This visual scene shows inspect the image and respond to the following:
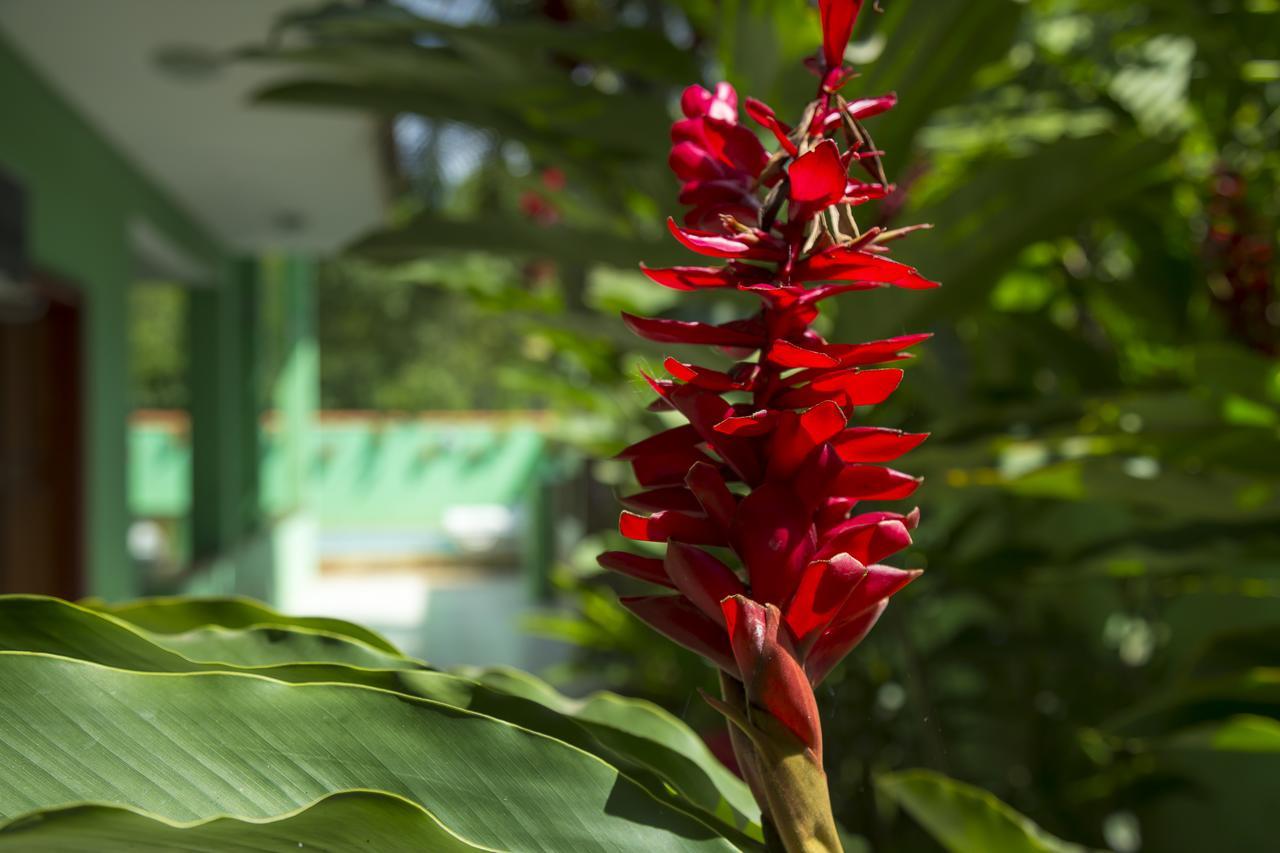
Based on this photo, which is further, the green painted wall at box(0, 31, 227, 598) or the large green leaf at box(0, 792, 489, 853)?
the green painted wall at box(0, 31, 227, 598)

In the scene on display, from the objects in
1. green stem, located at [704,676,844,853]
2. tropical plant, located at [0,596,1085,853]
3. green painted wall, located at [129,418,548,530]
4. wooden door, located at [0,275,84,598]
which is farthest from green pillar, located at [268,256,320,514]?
green stem, located at [704,676,844,853]

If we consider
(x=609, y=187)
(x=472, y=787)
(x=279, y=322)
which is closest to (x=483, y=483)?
(x=279, y=322)

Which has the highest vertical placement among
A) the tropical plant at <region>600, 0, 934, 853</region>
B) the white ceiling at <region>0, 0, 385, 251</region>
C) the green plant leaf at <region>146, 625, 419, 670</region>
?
the white ceiling at <region>0, 0, 385, 251</region>

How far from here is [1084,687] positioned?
1.39m

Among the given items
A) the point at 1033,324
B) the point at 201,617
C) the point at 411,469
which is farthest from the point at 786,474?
the point at 411,469

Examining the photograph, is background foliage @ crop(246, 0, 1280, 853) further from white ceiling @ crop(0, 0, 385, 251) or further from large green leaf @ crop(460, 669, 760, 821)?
white ceiling @ crop(0, 0, 385, 251)

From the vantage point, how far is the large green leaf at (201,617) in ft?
1.49

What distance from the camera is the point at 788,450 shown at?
30 cm

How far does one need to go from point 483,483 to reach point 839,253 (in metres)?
10.7

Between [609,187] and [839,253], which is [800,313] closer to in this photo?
[839,253]

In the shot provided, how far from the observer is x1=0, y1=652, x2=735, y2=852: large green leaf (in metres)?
0.29

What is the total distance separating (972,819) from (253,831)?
338mm

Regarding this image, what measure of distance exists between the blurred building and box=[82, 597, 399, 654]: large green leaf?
2.71 metres

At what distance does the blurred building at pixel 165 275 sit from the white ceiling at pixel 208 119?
0.01m
